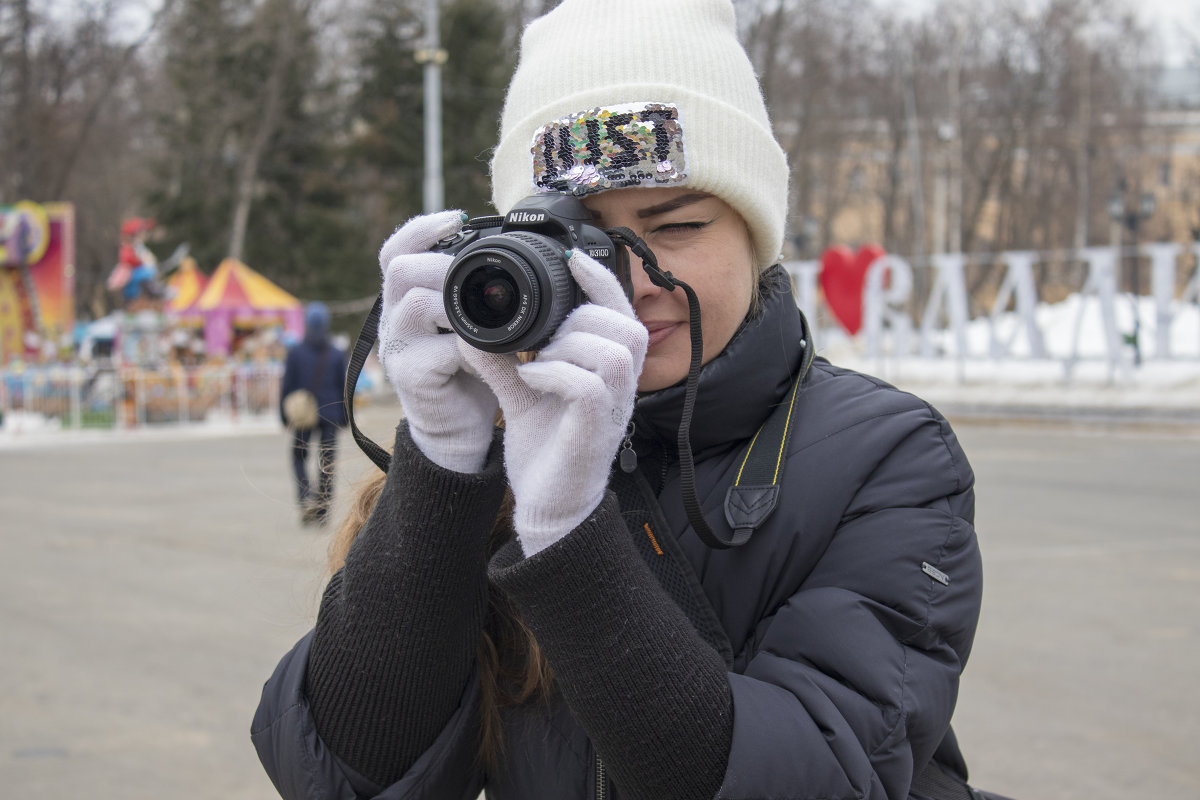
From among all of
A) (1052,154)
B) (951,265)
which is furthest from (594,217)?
(1052,154)

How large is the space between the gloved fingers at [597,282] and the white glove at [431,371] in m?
0.16

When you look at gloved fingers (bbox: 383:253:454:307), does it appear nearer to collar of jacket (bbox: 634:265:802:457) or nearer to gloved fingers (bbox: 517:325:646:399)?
gloved fingers (bbox: 517:325:646:399)

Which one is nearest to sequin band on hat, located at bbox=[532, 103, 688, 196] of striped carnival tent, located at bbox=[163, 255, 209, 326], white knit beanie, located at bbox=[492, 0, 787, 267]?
white knit beanie, located at bbox=[492, 0, 787, 267]

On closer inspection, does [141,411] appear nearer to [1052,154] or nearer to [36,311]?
[36,311]

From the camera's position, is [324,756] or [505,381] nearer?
[505,381]

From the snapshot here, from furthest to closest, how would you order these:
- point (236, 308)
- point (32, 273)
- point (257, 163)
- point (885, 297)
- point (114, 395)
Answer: point (257, 163), point (32, 273), point (236, 308), point (885, 297), point (114, 395)

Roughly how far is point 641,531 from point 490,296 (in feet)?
1.16

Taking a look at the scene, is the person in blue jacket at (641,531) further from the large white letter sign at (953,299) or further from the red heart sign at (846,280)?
the red heart sign at (846,280)

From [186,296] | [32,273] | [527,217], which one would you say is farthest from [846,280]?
[527,217]

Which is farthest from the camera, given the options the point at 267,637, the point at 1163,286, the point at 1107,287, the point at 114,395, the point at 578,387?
the point at 114,395

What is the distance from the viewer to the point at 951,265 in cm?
1911

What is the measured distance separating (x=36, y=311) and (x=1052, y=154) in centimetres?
2974

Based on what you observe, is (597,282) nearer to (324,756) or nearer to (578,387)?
(578,387)

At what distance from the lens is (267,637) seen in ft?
17.3
